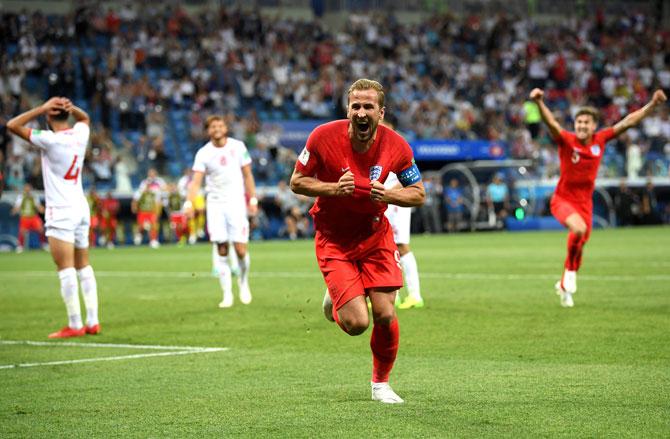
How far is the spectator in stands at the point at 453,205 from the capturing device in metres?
42.9

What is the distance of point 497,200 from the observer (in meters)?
43.1

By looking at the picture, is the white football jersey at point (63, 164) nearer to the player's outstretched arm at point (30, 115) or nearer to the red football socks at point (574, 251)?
the player's outstretched arm at point (30, 115)

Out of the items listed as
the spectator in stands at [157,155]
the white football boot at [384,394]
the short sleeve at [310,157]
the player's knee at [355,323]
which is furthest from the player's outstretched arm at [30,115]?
the spectator in stands at [157,155]

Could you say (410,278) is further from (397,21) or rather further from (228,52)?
(397,21)

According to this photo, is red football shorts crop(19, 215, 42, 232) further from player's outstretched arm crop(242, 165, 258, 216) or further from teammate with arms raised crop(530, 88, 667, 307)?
teammate with arms raised crop(530, 88, 667, 307)

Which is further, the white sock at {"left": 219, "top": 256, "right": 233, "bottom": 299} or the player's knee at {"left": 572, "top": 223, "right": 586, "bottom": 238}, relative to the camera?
the white sock at {"left": 219, "top": 256, "right": 233, "bottom": 299}

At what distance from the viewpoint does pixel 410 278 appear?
1538cm

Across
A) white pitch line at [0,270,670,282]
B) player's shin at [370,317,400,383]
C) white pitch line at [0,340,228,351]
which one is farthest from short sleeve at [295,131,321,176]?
white pitch line at [0,270,670,282]

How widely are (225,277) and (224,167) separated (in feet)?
5.35

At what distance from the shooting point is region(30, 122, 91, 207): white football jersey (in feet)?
41.7

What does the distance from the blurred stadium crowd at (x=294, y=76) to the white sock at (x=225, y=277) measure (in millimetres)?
20349

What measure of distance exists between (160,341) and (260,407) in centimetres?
452

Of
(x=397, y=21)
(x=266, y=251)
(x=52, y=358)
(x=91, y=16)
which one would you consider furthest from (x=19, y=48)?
(x=52, y=358)

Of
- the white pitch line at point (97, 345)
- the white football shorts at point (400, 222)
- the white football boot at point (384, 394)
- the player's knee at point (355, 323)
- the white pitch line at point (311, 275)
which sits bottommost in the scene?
the white pitch line at point (311, 275)
